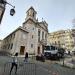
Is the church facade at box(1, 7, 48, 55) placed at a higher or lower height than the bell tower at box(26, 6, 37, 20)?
lower

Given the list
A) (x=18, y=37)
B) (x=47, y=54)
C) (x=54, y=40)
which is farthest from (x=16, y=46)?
(x=54, y=40)

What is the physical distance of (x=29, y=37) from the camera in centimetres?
3488

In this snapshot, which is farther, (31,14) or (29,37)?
(31,14)

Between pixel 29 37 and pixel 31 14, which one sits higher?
pixel 31 14

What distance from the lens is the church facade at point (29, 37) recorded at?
31.9 meters

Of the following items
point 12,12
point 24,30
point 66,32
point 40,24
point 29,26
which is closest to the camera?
point 12,12

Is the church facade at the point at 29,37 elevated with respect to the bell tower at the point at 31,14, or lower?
lower

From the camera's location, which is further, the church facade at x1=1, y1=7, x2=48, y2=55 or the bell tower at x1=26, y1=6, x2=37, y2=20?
the bell tower at x1=26, y1=6, x2=37, y2=20

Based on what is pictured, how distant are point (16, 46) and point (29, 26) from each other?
27.0ft

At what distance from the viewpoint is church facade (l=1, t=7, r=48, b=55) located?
1256 inches

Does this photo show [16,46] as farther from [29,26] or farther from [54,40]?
[54,40]

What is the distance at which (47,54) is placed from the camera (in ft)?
70.4

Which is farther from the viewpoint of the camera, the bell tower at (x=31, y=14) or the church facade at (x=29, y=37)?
→ the bell tower at (x=31, y=14)

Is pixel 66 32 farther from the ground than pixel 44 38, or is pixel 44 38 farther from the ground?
pixel 66 32
